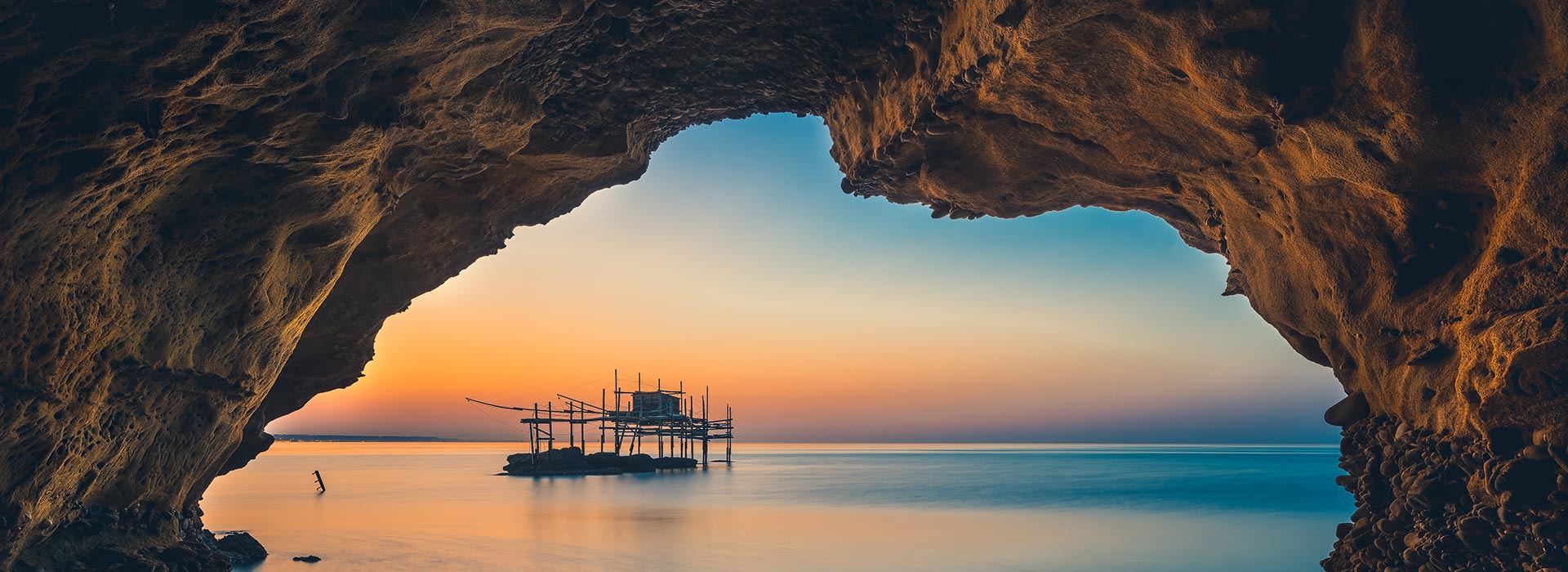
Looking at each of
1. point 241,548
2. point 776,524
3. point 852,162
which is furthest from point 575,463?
point 852,162

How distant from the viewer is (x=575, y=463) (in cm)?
4238

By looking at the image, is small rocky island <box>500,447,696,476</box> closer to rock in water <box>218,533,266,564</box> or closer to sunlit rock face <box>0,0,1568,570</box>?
rock in water <box>218,533,266,564</box>

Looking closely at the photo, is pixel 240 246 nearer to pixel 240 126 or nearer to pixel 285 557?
pixel 240 126

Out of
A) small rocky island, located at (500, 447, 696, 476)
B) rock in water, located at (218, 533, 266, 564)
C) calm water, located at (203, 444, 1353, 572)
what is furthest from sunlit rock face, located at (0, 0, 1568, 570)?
small rocky island, located at (500, 447, 696, 476)

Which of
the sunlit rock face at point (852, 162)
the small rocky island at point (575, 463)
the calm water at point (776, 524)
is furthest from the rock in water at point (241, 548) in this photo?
the small rocky island at point (575, 463)

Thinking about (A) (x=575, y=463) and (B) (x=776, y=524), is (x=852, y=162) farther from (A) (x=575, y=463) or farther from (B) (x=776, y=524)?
(A) (x=575, y=463)

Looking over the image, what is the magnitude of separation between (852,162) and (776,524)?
55.7ft

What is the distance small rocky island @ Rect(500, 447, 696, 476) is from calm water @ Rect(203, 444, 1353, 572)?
6.57 feet

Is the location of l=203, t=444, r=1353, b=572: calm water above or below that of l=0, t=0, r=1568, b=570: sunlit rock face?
below

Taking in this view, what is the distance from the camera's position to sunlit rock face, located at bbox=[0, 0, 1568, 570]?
4.23m

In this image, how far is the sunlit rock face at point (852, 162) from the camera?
4.23 meters

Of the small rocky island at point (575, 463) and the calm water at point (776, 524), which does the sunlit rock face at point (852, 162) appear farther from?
the small rocky island at point (575, 463)

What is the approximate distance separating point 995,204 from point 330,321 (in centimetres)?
738

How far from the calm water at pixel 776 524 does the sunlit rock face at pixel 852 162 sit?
31.8 feet
